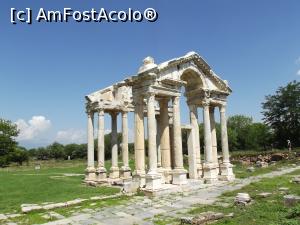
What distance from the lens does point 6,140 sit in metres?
61.2

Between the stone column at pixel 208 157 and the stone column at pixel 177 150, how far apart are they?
294 centimetres

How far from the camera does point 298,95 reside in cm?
5847

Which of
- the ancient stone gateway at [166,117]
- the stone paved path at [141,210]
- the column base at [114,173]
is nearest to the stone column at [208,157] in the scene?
the ancient stone gateway at [166,117]

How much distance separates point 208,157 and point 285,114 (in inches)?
1723

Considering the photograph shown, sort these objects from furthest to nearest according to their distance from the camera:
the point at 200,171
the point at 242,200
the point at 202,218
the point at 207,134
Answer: the point at 200,171 → the point at 207,134 → the point at 242,200 → the point at 202,218

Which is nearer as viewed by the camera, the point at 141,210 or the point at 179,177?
the point at 141,210

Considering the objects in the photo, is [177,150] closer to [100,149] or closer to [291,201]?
[291,201]

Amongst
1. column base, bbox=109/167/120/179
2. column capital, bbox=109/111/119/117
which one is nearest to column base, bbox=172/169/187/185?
column base, bbox=109/167/120/179

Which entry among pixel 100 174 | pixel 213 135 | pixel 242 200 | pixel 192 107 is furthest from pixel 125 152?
pixel 242 200

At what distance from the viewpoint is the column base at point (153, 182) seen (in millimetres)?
16123

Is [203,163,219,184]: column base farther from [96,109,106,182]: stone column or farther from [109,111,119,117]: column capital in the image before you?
[109,111,119,117]: column capital

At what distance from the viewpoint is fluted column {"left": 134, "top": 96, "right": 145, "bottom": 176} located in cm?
1800

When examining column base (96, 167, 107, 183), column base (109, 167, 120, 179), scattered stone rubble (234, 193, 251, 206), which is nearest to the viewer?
scattered stone rubble (234, 193, 251, 206)

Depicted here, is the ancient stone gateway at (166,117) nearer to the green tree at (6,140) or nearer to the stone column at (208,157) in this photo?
the stone column at (208,157)
